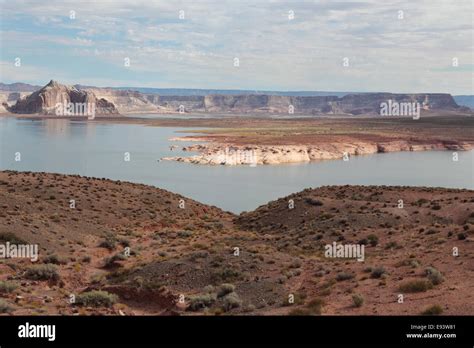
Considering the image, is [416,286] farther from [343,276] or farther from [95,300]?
[95,300]

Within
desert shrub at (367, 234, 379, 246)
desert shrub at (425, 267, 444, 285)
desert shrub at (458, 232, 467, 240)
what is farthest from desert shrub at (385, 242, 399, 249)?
desert shrub at (425, 267, 444, 285)

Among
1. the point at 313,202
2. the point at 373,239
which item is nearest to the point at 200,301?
the point at 373,239

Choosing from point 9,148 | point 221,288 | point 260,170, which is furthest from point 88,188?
point 9,148

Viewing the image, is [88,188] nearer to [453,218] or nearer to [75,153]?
[453,218]

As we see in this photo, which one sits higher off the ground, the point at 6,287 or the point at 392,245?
the point at 6,287

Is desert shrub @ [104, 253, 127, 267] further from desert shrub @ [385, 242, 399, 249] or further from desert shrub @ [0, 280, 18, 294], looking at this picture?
desert shrub @ [385, 242, 399, 249]
